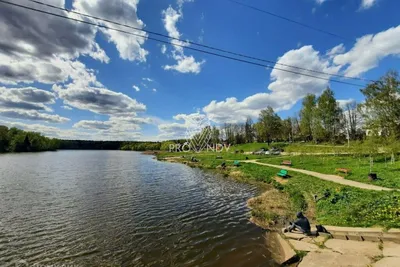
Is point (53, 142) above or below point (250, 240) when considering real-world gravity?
A: above

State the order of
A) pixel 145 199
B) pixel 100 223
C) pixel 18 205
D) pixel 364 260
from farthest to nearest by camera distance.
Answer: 1. pixel 145 199
2. pixel 18 205
3. pixel 100 223
4. pixel 364 260

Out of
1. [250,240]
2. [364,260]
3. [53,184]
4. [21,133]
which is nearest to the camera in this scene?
[364,260]

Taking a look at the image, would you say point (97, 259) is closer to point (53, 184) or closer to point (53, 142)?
point (53, 184)

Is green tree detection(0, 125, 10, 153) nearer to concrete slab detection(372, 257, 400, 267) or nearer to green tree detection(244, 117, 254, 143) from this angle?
green tree detection(244, 117, 254, 143)

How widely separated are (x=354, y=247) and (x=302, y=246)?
1.86m

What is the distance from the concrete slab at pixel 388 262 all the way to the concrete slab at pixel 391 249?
0.34m

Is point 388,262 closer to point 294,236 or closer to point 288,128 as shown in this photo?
point 294,236

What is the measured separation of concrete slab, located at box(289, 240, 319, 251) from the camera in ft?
31.7

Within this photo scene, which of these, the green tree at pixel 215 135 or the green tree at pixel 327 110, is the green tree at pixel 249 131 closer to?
the green tree at pixel 215 135

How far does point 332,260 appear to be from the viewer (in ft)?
27.6

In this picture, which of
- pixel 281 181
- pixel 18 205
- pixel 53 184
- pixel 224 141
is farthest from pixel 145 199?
pixel 224 141

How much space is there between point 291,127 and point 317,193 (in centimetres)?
8682

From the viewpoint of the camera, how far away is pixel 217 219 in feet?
51.1

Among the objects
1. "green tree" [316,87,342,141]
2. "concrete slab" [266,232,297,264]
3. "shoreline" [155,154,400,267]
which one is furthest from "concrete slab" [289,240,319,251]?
"green tree" [316,87,342,141]
